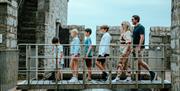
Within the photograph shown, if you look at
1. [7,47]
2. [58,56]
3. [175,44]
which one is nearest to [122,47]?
[175,44]

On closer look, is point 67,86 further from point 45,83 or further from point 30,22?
point 30,22

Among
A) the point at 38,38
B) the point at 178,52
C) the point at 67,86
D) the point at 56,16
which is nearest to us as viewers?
the point at 178,52

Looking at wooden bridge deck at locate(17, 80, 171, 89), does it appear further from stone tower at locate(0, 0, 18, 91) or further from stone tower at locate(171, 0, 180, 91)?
stone tower at locate(171, 0, 180, 91)

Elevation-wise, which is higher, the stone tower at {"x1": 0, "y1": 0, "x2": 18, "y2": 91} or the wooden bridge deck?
the stone tower at {"x1": 0, "y1": 0, "x2": 18, "y2": 91}

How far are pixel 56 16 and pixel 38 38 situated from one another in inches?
142

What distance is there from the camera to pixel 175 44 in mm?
11062

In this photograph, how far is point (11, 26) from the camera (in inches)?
448

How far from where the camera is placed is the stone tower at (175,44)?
10.8 metres

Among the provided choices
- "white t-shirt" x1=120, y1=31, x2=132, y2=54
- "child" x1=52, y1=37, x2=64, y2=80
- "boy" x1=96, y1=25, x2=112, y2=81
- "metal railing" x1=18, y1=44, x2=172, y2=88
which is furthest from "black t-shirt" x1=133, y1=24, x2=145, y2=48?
"child" x1=52, y1=37, x2=64, y2=80

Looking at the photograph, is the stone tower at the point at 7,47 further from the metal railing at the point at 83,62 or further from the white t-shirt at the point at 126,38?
the white t-shirt at the point at 126,38

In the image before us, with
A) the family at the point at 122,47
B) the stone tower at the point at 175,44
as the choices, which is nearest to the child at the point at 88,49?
the family at the point at 122,47

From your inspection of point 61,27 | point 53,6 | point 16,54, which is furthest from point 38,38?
point 16,54

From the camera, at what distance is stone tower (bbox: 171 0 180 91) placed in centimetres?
1077

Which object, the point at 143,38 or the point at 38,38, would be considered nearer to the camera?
the point at 143,38
